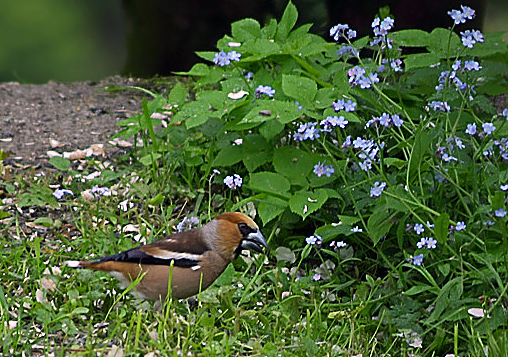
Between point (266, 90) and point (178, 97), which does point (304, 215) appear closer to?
point (266, 90)

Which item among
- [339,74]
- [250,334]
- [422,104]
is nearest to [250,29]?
[339,74]

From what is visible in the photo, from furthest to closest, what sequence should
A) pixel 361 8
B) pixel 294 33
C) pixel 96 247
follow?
pixel 361 8, pixel 294 33, pixel 96 247

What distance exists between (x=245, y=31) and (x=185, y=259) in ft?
5.42

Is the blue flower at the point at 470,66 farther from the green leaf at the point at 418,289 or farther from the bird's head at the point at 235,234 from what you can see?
the bird's head at the point at 235,234

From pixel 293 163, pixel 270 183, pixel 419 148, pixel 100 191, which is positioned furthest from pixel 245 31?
pixel 419 148

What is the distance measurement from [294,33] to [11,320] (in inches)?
87.9

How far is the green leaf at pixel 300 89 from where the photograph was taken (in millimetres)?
3789

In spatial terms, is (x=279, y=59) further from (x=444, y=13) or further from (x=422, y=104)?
(x=444, y=13)

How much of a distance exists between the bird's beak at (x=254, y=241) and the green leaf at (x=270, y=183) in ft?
1.47

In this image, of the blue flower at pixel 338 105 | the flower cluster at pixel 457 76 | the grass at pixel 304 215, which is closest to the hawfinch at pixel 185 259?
the grass at pixel 304 215

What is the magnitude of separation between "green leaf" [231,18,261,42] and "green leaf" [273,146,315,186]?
29.8 inches

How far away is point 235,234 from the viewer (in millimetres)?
3451

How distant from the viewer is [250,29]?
14.6 ft

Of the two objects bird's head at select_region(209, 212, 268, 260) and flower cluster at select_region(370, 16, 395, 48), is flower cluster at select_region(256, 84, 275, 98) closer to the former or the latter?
flower cluster at select_region(370, 16, 395, 48)
